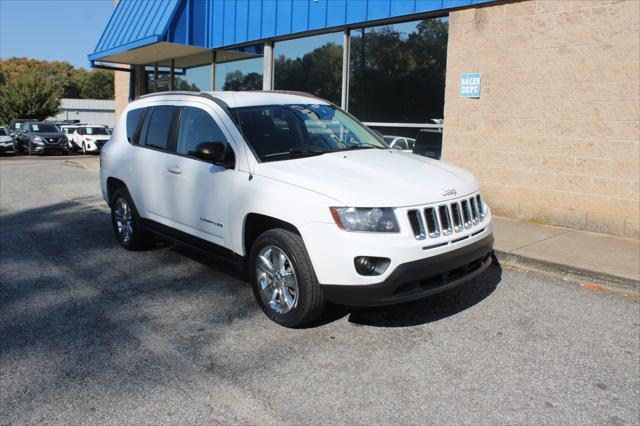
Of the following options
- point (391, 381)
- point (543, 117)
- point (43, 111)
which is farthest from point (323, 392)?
point (43, 111)

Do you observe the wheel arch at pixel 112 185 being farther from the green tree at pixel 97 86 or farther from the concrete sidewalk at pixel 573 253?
the green tree at pixel 97 86

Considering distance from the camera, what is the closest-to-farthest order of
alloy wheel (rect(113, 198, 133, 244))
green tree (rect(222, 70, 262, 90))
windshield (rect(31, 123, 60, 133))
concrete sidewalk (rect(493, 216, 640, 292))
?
concrete sidewalk (rect(493, 216, 640, 292)) < alloy wheel (rect(113, 198, 133, 244)) < green tree (rect(222, 70, 262, 90)) < windshield (rect(31, 123, 60, 133))

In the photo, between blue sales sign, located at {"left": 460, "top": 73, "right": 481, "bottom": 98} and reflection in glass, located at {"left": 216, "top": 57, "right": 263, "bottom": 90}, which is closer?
blue sales sign, located at {"left": 460, "top": 73, "right": 481, "bottom": 98}

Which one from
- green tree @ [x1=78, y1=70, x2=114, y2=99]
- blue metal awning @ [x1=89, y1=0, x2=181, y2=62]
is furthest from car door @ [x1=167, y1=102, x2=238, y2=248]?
green tree @ [x1=78, y1=70, x2=114, y2=99]

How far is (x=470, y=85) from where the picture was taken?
8.78 m

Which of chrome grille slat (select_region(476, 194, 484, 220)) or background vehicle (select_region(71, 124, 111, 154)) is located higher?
background vehicle (select_region(71, 124, 111, 154))

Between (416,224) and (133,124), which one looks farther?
(133,124)

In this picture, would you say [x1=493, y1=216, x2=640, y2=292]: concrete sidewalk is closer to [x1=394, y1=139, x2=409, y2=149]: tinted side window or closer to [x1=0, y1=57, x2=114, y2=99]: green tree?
[x1=394, y1=139, x2=409, y2=149]: tinted side window

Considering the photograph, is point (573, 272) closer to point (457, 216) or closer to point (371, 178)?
point (457, 216)

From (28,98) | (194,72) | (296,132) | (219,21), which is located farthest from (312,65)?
(28,98)

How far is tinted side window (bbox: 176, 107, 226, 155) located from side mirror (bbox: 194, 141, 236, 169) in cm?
17

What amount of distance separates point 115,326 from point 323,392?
1915 millimetres

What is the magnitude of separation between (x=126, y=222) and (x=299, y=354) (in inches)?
142

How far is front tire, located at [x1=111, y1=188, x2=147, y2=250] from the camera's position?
6.34 m
